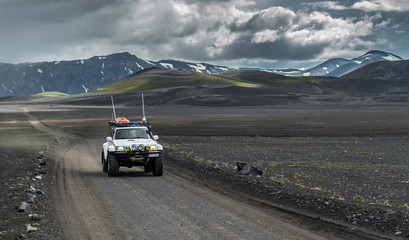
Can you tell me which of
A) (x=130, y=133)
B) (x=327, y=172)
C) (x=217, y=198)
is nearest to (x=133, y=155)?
(x=130, y=133)

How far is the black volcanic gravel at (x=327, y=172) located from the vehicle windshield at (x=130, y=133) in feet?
9.92

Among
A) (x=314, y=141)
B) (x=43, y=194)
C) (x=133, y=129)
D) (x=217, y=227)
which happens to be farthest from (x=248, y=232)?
(x=314, y=141)

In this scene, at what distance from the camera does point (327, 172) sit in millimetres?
21344

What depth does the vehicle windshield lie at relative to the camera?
2136 cm

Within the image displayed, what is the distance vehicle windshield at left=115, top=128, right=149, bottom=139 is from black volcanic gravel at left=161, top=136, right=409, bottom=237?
9.92 ft

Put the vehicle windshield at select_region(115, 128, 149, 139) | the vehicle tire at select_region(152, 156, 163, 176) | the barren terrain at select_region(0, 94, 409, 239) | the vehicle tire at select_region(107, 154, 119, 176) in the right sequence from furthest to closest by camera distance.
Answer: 1. the vehicle windshield at select_region(115, 128, 149, 139)
2. the vehicle tire at select_region(152, 156, 163, 176)
3. the vehicle tire at select_region(107, 154, 119, 176)
4. the barren terrain at select_region(0, 94, 409, 239)

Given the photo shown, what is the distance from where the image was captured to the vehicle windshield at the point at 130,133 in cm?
2136

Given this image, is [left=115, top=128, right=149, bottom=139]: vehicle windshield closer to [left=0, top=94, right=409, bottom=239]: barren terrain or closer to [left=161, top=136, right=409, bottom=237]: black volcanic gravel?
[left=0, top=94, right=409, bottom=239]: barren terrain

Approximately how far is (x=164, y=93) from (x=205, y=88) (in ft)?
54.1

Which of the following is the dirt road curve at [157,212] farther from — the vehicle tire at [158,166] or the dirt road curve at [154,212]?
the vehicle tire at [158,166]

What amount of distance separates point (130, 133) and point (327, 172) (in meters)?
9.05

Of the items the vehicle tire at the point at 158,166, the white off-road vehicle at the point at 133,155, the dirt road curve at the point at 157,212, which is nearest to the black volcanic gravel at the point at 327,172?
the dirt road curve at the point at 157,212

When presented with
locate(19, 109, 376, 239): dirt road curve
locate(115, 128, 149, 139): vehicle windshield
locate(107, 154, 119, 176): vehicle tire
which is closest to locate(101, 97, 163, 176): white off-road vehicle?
locate(107, 154, 119, 176): vehicle tire

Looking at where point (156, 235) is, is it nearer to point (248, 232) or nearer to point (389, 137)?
point (248, 232)
